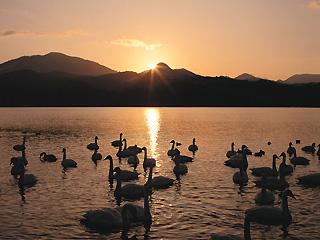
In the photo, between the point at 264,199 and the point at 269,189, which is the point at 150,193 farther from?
the point at 269,189

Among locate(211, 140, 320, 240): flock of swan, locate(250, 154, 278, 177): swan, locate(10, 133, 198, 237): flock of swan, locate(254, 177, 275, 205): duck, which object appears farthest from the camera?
locate(250, 154, 278, 177): swan

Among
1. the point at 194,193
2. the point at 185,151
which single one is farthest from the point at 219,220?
the point at 185,151

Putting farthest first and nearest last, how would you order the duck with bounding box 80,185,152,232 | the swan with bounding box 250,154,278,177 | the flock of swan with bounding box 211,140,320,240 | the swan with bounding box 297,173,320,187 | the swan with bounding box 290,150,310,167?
the swan with bounding box 290,150,310,167 < the swan with bounding box 250,154,278,177 < the swan with bounding box 297,173,320,187 < the flock of swan with bounding box 211,140,320,240 < the duck with bounding box 80,185,152,232

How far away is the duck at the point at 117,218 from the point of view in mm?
22627

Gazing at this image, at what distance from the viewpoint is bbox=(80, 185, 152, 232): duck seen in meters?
22.6

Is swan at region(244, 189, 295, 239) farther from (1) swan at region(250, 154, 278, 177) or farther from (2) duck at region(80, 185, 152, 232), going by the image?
(1) swan at region(250, 154, 278, 177)

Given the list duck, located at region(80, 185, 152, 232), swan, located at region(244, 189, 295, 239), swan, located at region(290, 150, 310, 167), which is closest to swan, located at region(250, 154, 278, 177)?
swan, located at region(290, 150, 310, 167)

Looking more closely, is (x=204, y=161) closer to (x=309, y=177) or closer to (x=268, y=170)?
(x=268, y=170)

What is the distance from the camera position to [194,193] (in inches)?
1238

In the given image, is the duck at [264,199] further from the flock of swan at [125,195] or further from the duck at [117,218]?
the duck at [117,218]

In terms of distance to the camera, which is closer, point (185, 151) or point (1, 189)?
point (1, 189)

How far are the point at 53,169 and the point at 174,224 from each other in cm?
2093

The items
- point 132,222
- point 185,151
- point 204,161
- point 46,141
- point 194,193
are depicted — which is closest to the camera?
point 132,222

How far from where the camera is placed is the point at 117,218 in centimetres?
2297
